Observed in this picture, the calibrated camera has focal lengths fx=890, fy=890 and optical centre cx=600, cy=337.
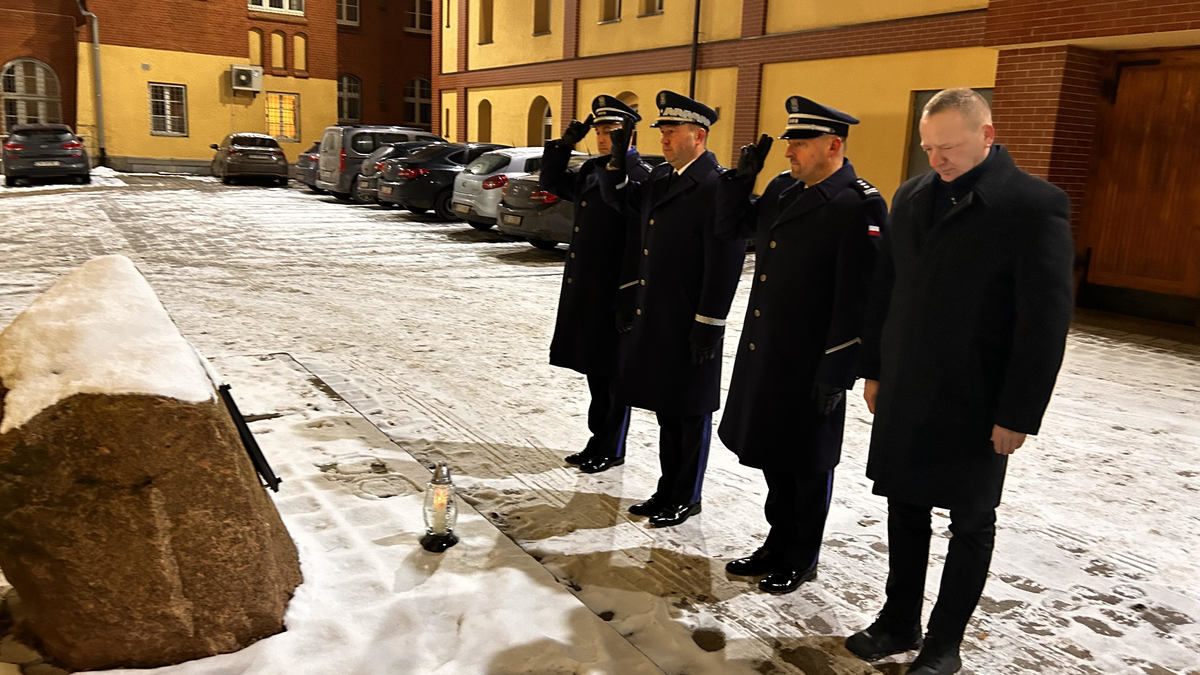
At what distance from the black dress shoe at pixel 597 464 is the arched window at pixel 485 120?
23.9 meters

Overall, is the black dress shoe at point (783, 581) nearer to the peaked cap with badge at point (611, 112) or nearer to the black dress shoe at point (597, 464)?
the black dress shoe at point (597, 464)

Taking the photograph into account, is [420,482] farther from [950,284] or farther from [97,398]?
[950,284]

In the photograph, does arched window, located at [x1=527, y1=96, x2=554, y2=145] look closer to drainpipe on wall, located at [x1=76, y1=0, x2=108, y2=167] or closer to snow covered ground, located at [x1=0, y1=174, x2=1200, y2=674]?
drainpipe on wall, located at [x1=76, y1=0, x2=108, y2=167]

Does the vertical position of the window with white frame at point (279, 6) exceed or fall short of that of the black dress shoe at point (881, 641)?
it exceeds it

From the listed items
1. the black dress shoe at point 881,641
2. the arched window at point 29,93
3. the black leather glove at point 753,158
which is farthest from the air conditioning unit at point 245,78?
the black dress shoe at point 881,641

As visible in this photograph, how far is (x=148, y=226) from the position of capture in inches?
609

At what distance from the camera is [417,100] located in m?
37.8

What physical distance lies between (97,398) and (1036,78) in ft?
35.1

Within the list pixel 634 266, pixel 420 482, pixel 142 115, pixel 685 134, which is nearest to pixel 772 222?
pixel 685 134

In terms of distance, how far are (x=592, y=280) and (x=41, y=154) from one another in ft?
73.2

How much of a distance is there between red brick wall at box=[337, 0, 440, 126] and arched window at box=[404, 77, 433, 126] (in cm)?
14

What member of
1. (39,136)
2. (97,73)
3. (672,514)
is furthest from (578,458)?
(97,73)

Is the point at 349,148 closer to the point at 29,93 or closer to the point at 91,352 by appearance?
the point at 29,93

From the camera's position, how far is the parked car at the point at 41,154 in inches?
852
